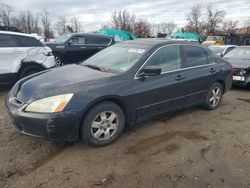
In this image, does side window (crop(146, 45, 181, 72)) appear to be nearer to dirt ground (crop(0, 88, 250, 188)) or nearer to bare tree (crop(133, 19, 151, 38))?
dirt ground (crop(0, 88, 250, 188))

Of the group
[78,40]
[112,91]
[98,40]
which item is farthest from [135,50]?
[98,40]

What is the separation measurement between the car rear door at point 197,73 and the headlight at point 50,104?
8.20 feet

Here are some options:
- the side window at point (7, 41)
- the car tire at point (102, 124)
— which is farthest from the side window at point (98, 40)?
the car tire at point (102, 124)

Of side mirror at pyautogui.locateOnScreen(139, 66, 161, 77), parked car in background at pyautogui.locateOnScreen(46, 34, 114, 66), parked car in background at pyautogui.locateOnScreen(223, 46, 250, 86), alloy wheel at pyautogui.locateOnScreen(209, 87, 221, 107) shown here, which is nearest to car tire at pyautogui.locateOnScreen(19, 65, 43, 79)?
parked car in background at pyautogui.locateOnScreen(46, 34, 114, 66)

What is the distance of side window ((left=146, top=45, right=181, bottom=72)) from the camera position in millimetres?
4820

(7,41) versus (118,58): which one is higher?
(7,41)

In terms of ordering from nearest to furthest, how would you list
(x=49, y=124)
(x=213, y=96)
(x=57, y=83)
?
(x=49, y=124)
(x=57, y=83)
(x=213, y=96)

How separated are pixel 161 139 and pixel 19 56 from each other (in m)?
5.15

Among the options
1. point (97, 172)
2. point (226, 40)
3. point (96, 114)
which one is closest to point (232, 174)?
point (97, 172)

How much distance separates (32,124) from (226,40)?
3267cm

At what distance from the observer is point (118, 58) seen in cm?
495

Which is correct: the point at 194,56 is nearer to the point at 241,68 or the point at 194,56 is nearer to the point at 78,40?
the point at 241,68

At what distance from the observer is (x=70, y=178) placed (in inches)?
132

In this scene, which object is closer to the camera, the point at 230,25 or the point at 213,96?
the point at 213,96
